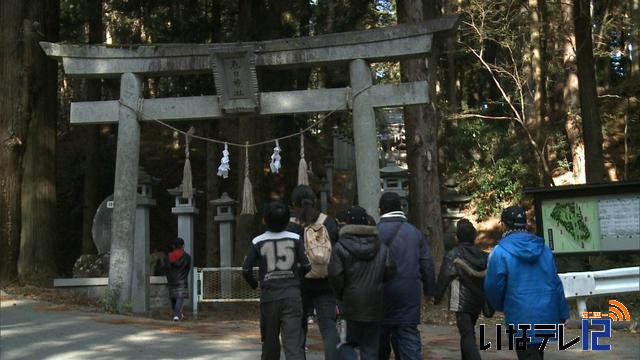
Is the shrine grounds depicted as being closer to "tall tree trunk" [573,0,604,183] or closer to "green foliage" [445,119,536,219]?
"tall tree trunk" [573,0,604,183]

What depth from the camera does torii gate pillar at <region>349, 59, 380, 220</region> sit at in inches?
421

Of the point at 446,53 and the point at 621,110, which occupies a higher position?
the point at 446,53

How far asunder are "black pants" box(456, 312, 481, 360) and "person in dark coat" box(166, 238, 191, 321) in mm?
6790

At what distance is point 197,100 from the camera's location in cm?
1147

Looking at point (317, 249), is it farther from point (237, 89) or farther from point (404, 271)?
point (237, 89)

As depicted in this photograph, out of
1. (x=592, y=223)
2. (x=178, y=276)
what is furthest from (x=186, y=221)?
(x=592, y=223)

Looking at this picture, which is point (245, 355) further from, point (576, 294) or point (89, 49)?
point (89, 49)

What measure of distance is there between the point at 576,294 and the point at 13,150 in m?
9.70

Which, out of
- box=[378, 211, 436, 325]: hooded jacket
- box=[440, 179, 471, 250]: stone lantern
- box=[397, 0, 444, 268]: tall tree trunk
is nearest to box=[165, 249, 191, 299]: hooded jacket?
box=[397, 0, 444, 268]: tall tree trunk

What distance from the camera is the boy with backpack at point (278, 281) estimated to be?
5738 millimetres

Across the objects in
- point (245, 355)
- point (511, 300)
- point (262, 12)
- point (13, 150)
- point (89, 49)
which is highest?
point (262, 12)

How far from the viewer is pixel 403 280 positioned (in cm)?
577

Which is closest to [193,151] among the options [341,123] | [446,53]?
[341,123]

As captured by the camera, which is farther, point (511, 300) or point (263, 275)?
point (263, 275)
